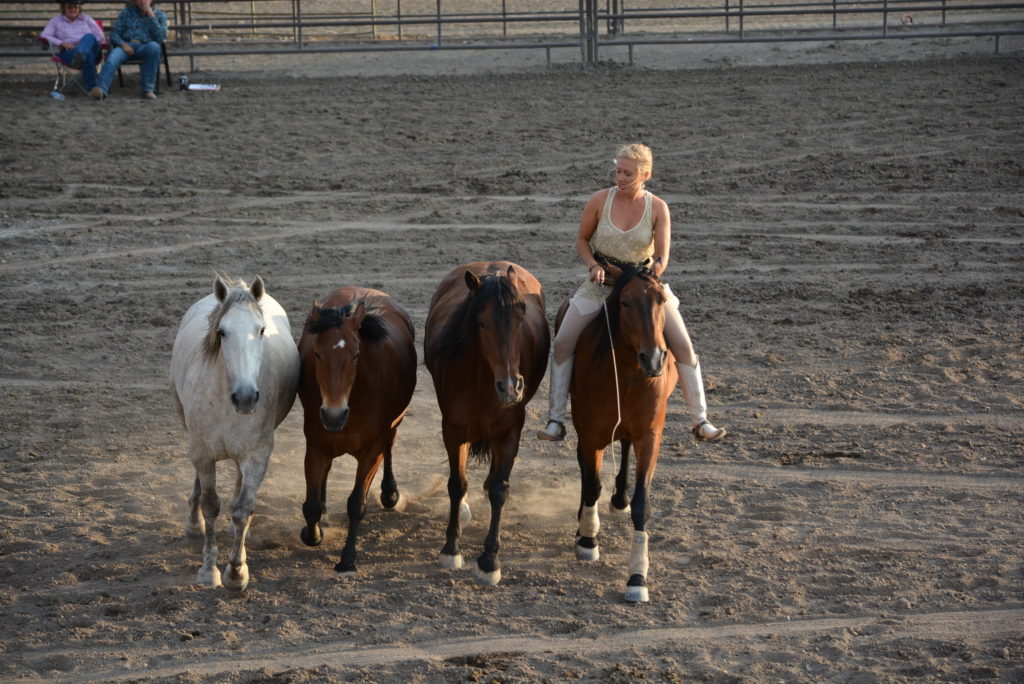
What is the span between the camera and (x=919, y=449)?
8320 millimetres

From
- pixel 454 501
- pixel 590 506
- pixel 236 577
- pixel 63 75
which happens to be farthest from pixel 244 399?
pixel 63 75

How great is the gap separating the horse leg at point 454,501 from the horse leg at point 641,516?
1.08 metres

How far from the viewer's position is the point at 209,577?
6.65 meters

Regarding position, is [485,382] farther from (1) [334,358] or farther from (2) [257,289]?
(2) [257,289]

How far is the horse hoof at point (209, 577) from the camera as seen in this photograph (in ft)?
21.8

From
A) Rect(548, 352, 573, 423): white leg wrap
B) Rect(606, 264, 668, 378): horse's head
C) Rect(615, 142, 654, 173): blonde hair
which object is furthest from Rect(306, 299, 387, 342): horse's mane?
Rect(615, 142, 654, 173): blonde hair

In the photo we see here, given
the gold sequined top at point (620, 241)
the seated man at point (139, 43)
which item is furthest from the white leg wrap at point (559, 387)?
the seated man at point (139, 43)

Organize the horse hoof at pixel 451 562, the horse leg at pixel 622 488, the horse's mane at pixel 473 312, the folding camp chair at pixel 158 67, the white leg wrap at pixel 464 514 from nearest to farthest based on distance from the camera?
1. the horse's mane at pixel 473 312
2. the horse hoof at pixel 451 562
3. the white leg wrap at pixel 464 514
4. the horse leg at pixel 622 488
5. the folding camp chair at pixel 158 67

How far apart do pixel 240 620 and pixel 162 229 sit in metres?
8.64

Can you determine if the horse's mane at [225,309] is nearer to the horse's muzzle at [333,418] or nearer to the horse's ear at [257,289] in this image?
the horse's ear at [257,289]

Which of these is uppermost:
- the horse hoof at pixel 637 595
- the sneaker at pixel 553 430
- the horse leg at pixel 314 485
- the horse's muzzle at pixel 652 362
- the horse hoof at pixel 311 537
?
the horse's muzzle at pixel 652 362

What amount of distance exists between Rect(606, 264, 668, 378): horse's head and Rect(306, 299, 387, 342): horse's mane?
1455 millimetres

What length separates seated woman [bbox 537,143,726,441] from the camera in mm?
6766

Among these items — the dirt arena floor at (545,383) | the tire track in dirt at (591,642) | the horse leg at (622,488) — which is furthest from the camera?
the horse leg at (622,488)
